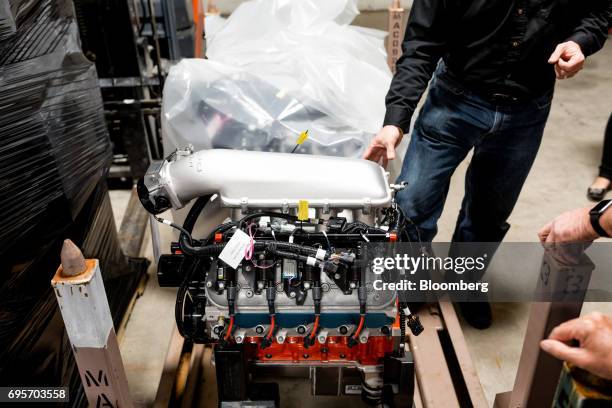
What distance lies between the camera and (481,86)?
1689 millimetres

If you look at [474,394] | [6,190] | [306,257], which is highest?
[6,190]

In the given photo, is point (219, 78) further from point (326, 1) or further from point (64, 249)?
point (64, 249)

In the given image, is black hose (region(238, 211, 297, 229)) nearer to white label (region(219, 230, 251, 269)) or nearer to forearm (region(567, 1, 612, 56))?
white label (region(219, 230, 251, 269))

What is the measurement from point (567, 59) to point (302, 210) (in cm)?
87

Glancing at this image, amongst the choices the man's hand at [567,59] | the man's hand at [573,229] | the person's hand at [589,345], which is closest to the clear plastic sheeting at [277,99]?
the man's hand at [567,59]

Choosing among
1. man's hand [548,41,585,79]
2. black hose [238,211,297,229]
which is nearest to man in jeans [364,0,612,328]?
man's hand [548,41,585,79]

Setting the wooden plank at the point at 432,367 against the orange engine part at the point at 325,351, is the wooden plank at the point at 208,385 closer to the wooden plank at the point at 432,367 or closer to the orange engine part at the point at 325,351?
the orange engine part at the point at 325,351

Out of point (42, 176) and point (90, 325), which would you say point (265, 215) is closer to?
point (90, 325)

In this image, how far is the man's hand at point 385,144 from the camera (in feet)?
5.21

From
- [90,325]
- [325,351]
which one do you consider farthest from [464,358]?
[90,325]

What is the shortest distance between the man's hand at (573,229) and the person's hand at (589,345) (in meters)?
0.22

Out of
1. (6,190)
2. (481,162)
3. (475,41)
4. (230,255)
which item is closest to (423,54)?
(475,41)

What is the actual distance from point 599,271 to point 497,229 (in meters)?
0.63

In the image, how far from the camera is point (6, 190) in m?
1.35
